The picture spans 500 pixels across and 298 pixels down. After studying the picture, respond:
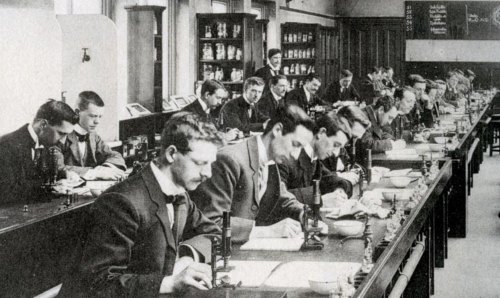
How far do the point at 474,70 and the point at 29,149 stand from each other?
15706 millimetres

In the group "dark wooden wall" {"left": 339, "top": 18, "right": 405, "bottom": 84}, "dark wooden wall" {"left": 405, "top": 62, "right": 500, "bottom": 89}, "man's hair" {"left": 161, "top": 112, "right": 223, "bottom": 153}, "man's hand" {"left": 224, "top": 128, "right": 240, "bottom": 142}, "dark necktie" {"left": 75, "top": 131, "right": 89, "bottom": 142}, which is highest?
"dark wooden wall" {"left": 339, "top": 18, "right": 405, "bottom": 84}

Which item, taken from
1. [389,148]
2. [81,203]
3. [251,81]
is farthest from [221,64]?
[81,203]

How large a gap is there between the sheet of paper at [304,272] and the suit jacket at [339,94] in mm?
10303

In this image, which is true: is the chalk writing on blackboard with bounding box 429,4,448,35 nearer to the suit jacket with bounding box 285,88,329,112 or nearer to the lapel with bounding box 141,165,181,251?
the suit jacket with bounding box 285,88,329,112

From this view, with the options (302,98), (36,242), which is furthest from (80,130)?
(302,98)

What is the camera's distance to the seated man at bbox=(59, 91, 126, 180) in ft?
19.1

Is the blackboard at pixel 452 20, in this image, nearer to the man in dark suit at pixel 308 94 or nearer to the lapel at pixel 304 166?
the man in dark suit at pixel 308 94

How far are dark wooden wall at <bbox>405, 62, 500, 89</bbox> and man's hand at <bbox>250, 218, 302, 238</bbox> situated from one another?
52.5 ft

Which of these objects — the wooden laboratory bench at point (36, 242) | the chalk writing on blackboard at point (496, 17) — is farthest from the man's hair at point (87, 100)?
the chalk writing on blackboard at point (496, 17)

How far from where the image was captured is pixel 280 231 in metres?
3.47

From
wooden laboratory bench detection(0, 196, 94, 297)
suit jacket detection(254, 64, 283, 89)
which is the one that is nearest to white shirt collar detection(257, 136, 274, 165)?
wooden laboratory bench detection(0, 196, 94, 297)

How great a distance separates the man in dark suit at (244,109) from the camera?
28.8 ft

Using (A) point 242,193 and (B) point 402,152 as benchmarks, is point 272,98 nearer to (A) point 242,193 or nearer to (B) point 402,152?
(B) point 402,152

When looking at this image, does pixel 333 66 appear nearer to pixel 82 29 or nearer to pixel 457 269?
pixel 82 29
